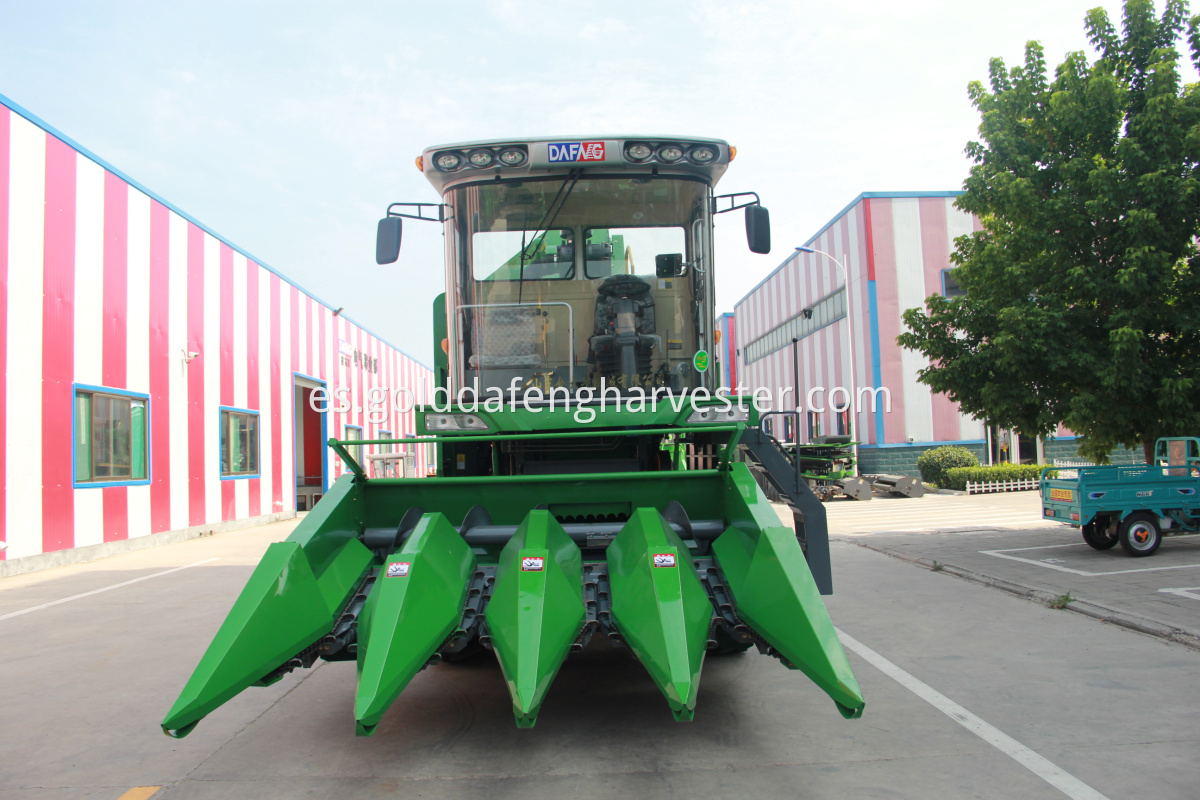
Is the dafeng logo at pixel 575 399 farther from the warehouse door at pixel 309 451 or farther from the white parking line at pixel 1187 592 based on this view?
the warehouse door at pixel 309 451

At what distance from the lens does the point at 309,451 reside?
27219mm

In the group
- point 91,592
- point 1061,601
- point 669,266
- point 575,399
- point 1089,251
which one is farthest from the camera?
point 1089,251

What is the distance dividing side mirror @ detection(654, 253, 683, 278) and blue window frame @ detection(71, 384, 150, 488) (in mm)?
10496

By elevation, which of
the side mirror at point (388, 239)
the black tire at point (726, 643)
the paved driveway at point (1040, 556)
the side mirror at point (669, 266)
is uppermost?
the side mirror at point (388, 239)

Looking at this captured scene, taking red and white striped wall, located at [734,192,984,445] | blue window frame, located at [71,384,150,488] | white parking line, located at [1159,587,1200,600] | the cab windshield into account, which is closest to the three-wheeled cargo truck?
white parking line, located at [1159,587,1200,600]

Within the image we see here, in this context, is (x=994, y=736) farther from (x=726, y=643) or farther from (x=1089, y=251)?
(x=1089, y=251)

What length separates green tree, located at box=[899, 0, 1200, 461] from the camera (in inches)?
401

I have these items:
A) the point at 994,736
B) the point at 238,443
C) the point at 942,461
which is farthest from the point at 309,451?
the point at 994,736

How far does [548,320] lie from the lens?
5957mm

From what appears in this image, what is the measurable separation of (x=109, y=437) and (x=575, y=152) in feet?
37.1

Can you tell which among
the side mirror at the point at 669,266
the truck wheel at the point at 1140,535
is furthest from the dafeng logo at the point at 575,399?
the truck wheel at the point at 1140,535

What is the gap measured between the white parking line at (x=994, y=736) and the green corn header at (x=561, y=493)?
0.81m

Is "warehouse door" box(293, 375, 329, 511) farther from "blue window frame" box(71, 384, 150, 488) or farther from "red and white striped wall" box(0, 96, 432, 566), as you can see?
"blue window frame" box(71, 384, 150, 488)

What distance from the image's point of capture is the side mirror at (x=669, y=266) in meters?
6.11
